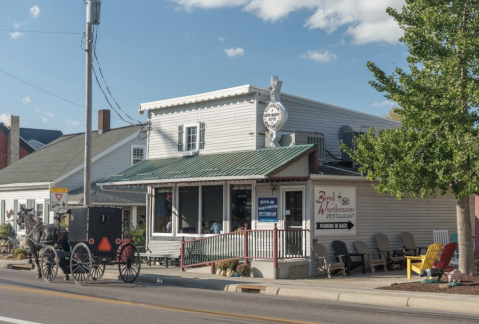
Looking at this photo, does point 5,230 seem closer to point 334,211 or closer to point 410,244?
point 334,211

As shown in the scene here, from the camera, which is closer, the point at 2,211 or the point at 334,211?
the point at 334,211

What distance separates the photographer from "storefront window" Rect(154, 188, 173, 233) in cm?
2439

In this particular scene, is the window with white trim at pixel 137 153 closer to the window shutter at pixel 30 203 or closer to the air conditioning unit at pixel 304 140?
the window shutter at pixel 30 203

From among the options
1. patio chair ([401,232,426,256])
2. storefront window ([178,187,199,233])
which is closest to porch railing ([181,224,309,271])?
storefront window ([178,187,199,233])

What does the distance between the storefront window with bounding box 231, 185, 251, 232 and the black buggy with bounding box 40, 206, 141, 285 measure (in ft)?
16.8

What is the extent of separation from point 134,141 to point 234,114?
1526 centimetres

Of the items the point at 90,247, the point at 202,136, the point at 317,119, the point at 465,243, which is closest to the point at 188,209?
the point at 202,136

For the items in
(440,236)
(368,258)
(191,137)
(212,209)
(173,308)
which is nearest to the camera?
(173,308)

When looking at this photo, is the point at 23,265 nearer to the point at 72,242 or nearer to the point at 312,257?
the point at 72,242

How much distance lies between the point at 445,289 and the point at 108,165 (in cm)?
2450

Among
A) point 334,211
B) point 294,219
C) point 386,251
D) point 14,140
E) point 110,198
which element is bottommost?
point 386,251

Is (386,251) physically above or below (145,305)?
above

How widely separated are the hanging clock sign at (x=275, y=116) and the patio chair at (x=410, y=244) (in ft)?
18.4

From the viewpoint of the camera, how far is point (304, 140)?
21531 mm
